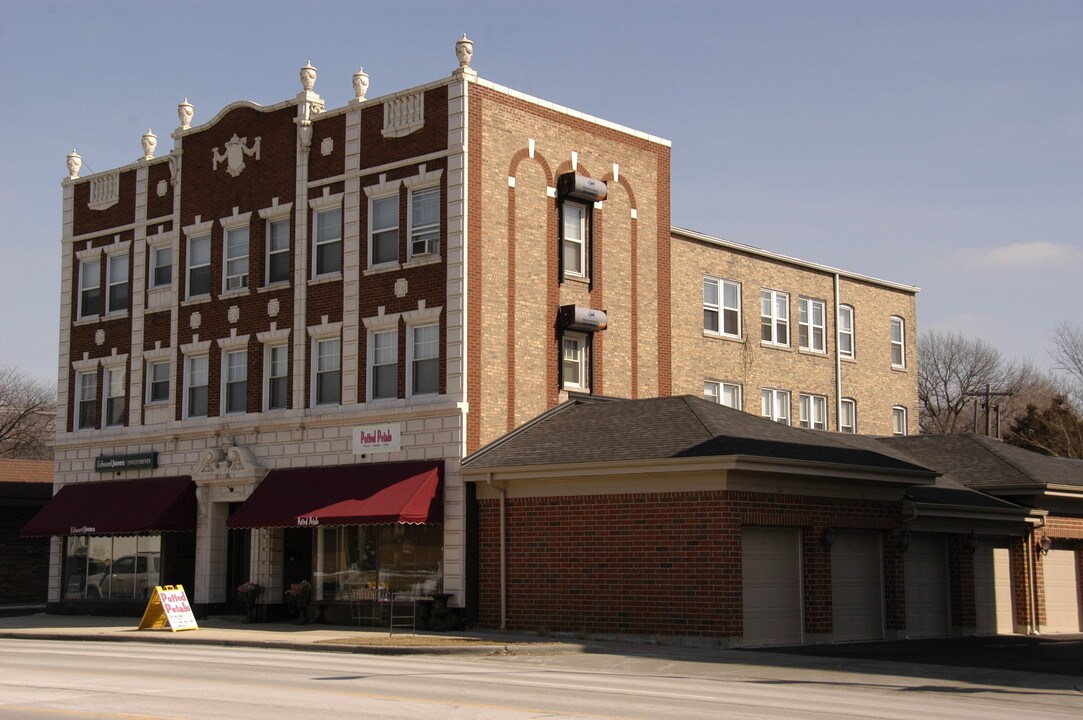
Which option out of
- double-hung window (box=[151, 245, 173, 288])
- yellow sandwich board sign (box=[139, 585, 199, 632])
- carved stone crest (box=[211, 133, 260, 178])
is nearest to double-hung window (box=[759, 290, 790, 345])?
carved stone crest (box=[211, 133, 260, 178])

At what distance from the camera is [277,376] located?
1407 inches

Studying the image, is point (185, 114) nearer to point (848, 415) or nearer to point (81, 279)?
point (81, 279)

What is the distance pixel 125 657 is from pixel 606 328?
49.8 ft

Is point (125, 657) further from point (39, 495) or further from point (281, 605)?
point (39, 495)

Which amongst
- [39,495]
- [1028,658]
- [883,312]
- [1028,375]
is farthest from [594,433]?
[1028,375]

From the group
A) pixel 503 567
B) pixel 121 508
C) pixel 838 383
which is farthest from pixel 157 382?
pixel 838 383

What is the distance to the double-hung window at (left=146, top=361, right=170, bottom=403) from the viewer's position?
38812 mm

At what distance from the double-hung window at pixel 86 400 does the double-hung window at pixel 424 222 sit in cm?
1345

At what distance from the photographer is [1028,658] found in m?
25.2

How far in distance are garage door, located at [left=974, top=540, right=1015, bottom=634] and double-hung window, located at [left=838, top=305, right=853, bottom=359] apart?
37.3 feet

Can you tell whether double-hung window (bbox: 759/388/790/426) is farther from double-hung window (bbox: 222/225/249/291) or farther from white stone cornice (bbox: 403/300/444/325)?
double-hung window (bbox: 222/225/249/291)

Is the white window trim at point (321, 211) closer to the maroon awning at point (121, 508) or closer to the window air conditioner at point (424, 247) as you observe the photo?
the window air conditioner at point (424, 247)

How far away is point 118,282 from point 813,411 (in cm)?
2158

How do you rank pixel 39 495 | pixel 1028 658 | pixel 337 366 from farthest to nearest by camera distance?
pixel 39 495
pixel 337 366
pixel 1028 658
